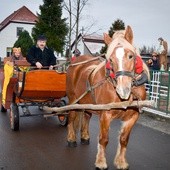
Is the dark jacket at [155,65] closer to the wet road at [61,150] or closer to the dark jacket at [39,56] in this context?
the wet road at [61,150]

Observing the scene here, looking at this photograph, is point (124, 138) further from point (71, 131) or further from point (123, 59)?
point (71, 131)

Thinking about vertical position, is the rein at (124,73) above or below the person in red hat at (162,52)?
below

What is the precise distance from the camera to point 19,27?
5347 centimetres

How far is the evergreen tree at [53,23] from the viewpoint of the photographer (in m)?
36.2

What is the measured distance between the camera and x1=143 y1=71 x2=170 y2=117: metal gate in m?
9.23

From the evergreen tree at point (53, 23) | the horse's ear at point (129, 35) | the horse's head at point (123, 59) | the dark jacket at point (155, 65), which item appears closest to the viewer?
the horse's head at point (123, 59)

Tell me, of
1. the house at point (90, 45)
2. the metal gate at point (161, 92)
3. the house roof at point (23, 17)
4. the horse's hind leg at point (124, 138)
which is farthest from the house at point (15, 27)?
the horse's hind leg at point (124, 138)

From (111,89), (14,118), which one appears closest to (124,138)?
(111,89)

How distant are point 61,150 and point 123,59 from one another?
2426 millimetres

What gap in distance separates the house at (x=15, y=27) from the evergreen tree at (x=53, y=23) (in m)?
16.0

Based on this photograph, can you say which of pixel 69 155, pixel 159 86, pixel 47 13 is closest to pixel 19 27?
pixel 47 13

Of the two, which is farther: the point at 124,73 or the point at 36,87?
the point at 36,87

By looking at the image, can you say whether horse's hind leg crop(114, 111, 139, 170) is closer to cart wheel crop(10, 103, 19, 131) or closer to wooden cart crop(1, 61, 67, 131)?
wooden cart crop(1, 61, 67, 131)

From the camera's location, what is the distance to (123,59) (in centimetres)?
438
